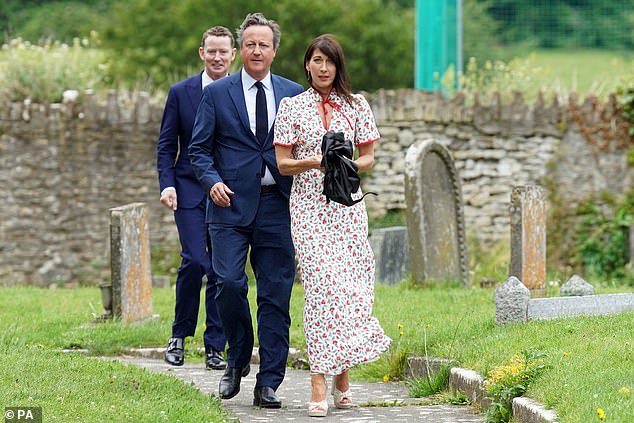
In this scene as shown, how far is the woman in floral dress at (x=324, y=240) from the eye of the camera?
686 cm

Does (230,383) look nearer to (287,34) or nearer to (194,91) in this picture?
(194,91)

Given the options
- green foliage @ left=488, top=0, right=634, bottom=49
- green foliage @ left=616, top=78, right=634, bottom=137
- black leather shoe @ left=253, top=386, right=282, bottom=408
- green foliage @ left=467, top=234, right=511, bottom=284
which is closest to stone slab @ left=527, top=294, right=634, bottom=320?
black leather shoe @ left=253, top=386, right=282, bottom=408

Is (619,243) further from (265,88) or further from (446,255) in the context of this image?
(265,88)

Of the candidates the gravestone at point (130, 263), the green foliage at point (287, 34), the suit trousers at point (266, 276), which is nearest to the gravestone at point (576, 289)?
the suit trousers at point (266, 276)

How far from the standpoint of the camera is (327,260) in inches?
271

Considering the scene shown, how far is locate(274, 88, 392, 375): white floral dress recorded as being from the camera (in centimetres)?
687

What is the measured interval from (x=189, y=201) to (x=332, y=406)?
6.29ft

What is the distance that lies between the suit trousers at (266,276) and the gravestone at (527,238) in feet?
13.5

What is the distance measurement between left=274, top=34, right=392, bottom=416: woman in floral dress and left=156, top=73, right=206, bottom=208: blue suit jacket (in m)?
1.59

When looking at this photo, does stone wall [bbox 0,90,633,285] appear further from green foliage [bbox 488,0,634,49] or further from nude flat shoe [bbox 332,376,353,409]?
green foliage [bbox 488,0,634,49]

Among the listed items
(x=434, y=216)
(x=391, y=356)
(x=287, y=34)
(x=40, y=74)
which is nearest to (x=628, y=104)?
(x=434, y=216)

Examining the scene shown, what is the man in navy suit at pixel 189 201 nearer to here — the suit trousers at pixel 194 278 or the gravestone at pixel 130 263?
the suit trousers at pixel 194 278

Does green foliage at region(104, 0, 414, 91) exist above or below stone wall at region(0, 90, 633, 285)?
above

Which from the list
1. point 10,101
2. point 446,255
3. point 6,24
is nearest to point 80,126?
point 10,101
